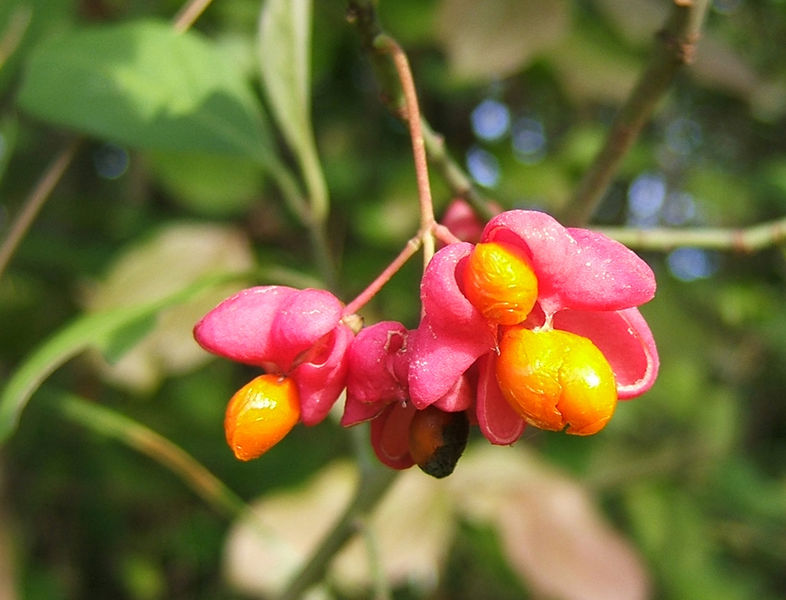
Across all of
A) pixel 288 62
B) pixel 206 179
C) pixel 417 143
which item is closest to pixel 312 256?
pixel 206 179

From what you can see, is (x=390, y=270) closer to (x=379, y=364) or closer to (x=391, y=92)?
(x=379, y=364)

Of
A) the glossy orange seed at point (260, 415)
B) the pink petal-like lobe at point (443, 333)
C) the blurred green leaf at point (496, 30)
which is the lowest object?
the blurred green leaf at point (496, 30)

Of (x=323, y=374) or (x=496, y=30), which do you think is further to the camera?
(x=496, y=30)

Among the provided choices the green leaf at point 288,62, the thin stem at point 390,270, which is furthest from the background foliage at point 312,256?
the thin stem at point 390,270

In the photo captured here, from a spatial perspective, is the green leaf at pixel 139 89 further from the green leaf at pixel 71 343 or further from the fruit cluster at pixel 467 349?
the fruit cluster at pixel 467 349

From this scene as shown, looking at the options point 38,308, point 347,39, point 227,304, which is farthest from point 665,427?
point 227,304

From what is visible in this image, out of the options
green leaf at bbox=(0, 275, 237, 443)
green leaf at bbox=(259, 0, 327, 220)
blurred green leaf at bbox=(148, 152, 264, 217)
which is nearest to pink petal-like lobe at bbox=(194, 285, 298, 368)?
green leaf at bbox=(0, 275, 237, 443)

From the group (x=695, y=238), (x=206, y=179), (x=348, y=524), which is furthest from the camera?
(x=206, y=179)
